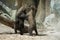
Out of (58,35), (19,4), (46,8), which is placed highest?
(46,8)

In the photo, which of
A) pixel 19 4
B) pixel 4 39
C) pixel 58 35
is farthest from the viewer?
pixel 19 4

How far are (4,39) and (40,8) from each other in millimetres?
5370

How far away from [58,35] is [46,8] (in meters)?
6.64

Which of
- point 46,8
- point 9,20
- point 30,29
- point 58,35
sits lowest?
→ point 58,35

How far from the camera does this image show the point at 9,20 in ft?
19.3

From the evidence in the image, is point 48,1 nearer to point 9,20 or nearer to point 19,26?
point 9,20

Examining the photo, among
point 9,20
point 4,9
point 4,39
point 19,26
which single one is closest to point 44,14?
point 4,9

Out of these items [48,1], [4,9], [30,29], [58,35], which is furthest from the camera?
[48,1]

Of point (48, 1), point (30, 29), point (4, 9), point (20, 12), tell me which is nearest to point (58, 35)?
point (30, 29)

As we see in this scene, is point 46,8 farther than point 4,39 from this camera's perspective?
Yes

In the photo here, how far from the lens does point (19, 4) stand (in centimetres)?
554

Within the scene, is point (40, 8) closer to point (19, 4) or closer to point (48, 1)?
point (48, 1)

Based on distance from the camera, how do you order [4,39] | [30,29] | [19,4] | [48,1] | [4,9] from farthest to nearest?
[48,1] → [4,9] → [19,4] → [30,29] → [4,39]

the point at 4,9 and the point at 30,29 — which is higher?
the point at 4,9
